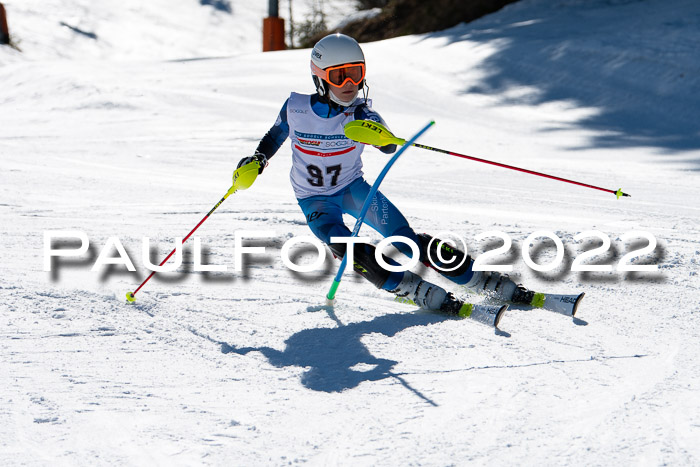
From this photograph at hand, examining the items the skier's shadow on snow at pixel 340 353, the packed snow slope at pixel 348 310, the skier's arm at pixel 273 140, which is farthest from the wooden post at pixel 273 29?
the skier's shadow on snow at pixel 340 353

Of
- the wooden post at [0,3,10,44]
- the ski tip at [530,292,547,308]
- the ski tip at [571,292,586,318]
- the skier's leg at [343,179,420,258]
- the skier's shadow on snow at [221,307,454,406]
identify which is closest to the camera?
the skier's shadow on snow at [221,307,454,406]

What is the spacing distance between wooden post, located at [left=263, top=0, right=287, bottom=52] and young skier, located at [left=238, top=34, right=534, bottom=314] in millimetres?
13496

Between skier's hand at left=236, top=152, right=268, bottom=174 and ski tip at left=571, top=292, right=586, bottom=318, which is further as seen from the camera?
skier's hand at left=236, top=152, right=268, bottom=174

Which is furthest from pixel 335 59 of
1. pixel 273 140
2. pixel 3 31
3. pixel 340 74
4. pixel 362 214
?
pixel 3 31

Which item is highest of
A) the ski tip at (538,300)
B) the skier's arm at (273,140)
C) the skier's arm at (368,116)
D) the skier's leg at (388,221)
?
the skier's arm at (368,116)

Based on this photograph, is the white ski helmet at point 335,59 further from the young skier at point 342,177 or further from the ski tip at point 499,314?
the ski tip at point 499,314

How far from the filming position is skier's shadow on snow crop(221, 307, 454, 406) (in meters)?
3.29

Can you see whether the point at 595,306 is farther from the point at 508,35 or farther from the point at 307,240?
the point at 508,35

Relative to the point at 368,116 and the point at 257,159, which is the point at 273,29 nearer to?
the point at 257,159

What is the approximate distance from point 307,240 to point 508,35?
927cm

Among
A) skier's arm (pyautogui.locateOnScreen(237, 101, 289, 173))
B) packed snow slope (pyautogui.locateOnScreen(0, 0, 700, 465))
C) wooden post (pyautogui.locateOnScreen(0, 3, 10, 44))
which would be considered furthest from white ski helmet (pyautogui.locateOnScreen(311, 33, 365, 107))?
wooden post (pyautogui.locateOnScreen(0, 3, 10, 44))

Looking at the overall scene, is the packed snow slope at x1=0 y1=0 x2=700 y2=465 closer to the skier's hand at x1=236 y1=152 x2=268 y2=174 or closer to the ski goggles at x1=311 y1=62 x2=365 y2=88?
the skier's hand at x1=236 y1=152 x2=268 y2=174

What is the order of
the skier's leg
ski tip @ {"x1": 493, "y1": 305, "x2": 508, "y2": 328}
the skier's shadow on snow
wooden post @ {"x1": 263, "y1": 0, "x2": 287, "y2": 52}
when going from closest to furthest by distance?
the skier's shadow on snow
ski tip @ {"x1": 493, "y1": 305, "x2": 508, "y2": 328}
the skier's leg
wooden post @ {"x1": 263, "y1": 0, "x2": 287, "y2": 52}

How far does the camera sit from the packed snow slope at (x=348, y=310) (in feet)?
9.07
